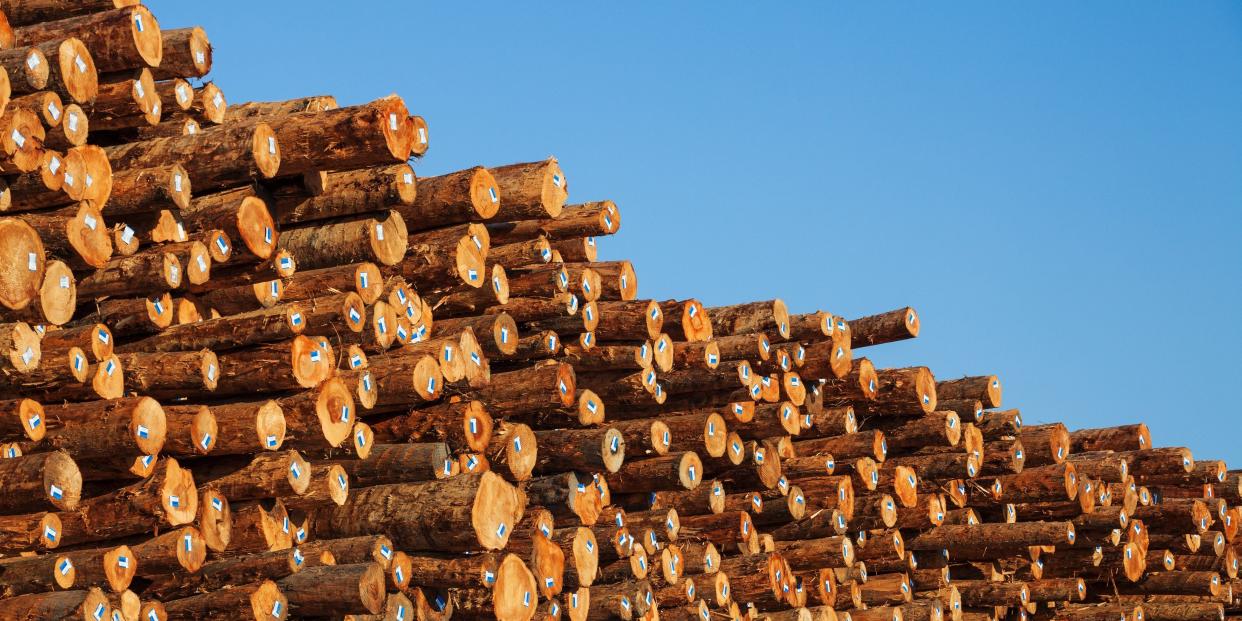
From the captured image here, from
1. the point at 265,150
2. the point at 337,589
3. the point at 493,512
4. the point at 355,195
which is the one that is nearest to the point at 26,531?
the point at 337,589

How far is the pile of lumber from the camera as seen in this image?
289 inches

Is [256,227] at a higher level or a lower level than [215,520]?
higher

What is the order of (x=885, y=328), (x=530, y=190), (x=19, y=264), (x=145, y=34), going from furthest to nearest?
(x=885, y=328) < (x=530, y=190) < (x=145, y=34) < (x=19, y=264)

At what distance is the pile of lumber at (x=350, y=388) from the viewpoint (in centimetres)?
733

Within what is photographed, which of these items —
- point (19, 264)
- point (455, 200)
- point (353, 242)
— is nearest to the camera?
→ point (19, 264)

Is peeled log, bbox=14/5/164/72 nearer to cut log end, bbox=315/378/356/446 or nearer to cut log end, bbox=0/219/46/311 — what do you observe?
cut log end, bbox=0/219/46/311

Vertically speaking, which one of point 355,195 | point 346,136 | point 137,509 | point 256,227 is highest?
point 346,136

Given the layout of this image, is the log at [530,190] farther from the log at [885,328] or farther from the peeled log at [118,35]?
the log at [885,328]

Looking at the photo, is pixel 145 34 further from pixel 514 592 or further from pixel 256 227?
pixel 514 592

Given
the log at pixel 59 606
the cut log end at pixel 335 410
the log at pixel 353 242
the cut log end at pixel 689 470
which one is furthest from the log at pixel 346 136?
the cut log end at pixel 689 470

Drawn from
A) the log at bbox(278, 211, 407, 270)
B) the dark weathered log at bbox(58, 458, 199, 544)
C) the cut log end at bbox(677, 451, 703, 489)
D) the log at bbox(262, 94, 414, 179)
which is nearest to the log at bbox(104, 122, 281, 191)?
the log at bbox(262, 94, 414, 179)

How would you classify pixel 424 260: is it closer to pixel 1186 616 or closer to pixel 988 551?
pixel 988 551

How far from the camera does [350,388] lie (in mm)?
8148

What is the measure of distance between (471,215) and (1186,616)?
8.53 metres
